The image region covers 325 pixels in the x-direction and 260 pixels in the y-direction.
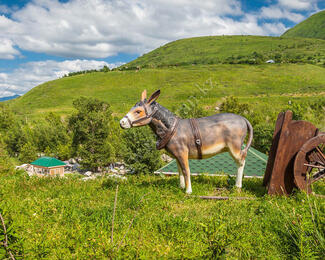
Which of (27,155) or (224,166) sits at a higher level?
(224,166)

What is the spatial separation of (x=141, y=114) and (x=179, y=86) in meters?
91.6

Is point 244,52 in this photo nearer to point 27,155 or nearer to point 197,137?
point 27,155

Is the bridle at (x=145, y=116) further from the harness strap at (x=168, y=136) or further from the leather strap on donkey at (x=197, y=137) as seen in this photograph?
the leather strap on donkey at (x=197, y=137)

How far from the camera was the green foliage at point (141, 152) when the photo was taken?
3195cm

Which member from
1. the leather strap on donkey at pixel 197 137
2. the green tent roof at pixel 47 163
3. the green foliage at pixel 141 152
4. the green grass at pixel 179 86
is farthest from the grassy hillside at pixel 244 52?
the leather strap on donkey at pixel 197 137

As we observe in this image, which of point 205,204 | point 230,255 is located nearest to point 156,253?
point 230,255

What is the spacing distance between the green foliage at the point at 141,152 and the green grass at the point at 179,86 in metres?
39.4

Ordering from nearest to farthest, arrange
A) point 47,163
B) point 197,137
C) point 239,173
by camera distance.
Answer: point 197,137 → point 239,173 → point 47,163

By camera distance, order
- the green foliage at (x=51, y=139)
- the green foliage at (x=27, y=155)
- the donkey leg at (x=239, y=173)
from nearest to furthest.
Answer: the donkey leg at (x=239, y=173)
the green foliage at (x=27, y=155)
the green foliage at (x=51, y=139)

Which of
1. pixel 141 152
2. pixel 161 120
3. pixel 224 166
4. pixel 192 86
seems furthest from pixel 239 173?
pixel 192 86

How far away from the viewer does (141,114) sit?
5484 mm

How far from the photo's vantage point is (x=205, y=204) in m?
5.22

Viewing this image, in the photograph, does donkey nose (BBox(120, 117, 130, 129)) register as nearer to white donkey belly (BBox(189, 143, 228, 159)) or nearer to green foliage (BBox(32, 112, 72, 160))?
white donkey belly (BBox(189, 143, 228, 159))

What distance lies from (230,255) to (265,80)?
10353 cm
